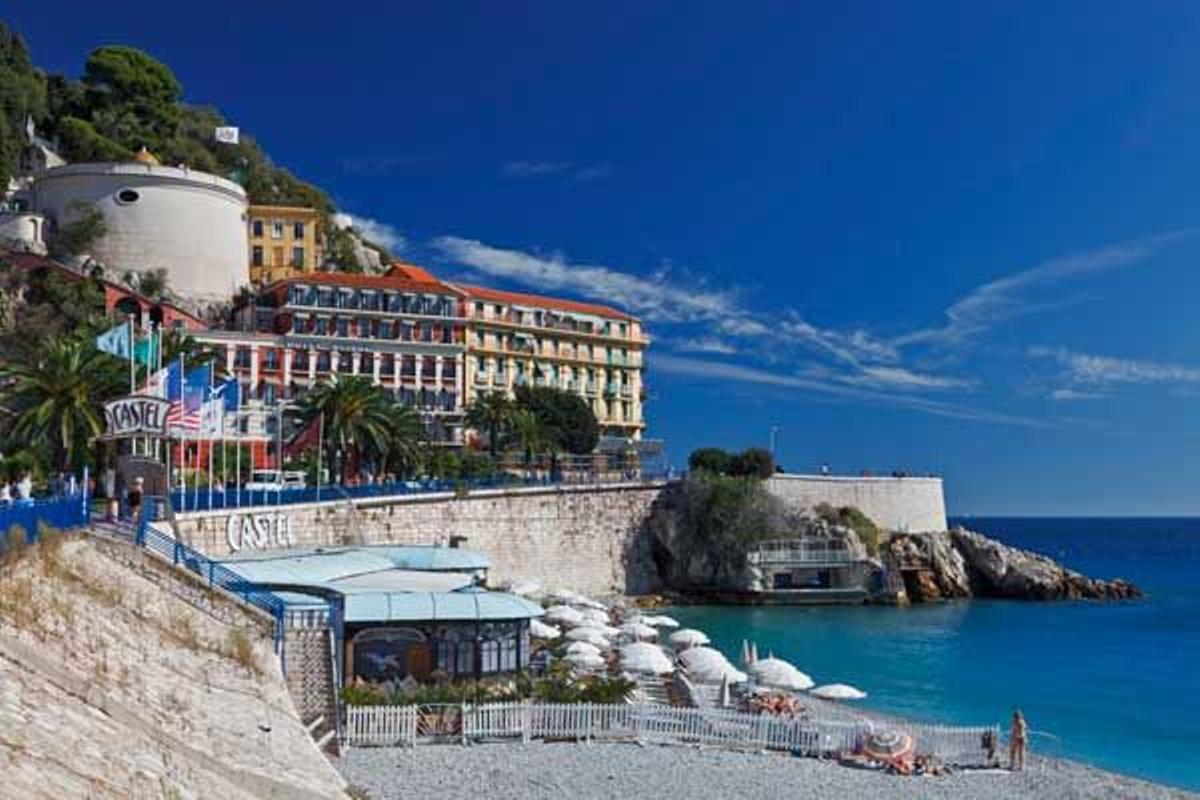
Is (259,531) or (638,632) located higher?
(259,531)

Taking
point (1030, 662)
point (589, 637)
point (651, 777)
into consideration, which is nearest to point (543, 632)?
point (589, 637)

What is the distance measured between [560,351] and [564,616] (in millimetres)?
53446

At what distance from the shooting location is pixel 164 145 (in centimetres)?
8944

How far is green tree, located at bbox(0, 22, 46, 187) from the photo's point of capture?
239 ft

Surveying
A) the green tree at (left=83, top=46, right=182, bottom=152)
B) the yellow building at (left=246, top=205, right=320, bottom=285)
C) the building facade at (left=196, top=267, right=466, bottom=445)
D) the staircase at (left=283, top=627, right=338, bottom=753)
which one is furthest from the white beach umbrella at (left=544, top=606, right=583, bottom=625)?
the green tree at (left=83, top=46, right=182, bottom=152)

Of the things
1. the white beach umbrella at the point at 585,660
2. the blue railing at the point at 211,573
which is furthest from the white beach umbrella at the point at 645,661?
the blue railing at the point at 211,573

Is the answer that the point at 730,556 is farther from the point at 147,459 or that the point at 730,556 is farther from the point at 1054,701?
the point at 147,459

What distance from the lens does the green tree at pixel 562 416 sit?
264 feet

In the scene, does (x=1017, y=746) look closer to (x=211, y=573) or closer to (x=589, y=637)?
(x=589, y=637)

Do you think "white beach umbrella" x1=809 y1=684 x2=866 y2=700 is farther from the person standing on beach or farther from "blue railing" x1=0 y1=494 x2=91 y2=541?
"blue railing" x1=0 y1=494 x2=91 y2=541

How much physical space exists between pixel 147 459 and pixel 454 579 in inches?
421

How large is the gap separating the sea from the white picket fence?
6.62 meters

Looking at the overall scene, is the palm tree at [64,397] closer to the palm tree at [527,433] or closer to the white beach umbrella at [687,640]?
the white beach umbrella at [687,640]

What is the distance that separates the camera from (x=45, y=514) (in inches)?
821
